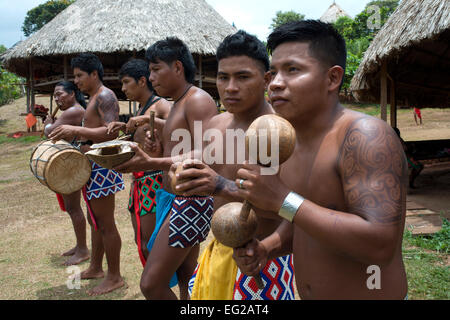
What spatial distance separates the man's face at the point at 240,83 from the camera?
7.11 ft

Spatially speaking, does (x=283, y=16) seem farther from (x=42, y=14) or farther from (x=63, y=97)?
(x=63, y=97)

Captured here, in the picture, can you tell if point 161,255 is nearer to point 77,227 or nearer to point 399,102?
point 77,227

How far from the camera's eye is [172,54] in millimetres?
3045

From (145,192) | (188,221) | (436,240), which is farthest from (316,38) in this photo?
(436,240)

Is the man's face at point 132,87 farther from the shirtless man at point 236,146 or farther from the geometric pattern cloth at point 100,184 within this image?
the shirtless man at point 236,146

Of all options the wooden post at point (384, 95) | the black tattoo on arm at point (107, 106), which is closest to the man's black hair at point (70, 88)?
the black tattoo on arm at point (107, 106)

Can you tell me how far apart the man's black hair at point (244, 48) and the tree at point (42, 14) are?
48.0m

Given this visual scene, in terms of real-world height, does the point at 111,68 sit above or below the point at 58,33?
below

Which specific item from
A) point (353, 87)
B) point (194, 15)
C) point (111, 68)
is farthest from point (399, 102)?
point (111, 68)

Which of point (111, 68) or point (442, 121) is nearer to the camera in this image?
point (111, 68)

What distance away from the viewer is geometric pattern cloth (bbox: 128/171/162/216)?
125 inches

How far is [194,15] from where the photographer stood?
591 inches

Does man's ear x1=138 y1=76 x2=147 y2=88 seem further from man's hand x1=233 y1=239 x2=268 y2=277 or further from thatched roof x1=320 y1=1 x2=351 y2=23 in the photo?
thatched roof x1=320 y1=1 x2=351 y2=23
